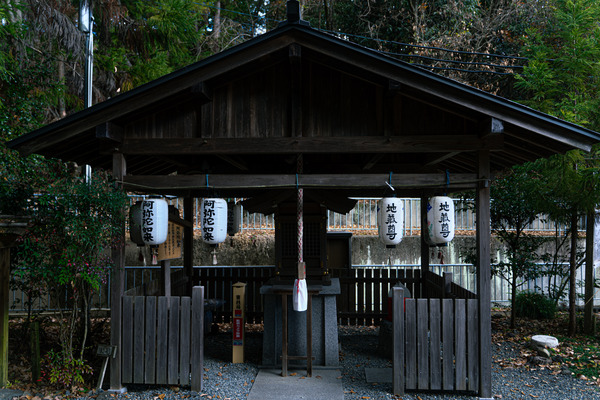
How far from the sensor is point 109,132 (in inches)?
257

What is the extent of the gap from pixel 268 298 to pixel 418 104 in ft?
14.3

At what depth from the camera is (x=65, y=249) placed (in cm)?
628

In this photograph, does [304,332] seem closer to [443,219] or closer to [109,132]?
[443,219]

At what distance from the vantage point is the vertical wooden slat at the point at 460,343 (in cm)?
648

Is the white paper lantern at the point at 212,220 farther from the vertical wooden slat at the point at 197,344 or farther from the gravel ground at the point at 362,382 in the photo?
the gravel ground at the point at 362,382

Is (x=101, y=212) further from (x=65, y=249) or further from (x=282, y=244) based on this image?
(x=282, y=244)

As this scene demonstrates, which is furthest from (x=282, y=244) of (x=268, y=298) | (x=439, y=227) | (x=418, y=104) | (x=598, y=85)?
(x=598, y=85)

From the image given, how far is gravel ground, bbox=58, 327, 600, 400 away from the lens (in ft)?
21.4

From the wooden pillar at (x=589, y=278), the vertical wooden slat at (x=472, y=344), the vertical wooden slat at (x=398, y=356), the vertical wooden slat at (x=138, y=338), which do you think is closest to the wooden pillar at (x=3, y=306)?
the vertical wooden slat at (x=138, y=338)

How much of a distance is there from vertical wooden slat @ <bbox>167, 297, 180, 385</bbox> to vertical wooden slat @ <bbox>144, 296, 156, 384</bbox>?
25 centimetres

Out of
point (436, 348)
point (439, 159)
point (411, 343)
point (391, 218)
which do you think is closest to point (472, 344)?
point (436, 348)

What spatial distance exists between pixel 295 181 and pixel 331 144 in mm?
813

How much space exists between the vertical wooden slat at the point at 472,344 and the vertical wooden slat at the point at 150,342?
190 inches

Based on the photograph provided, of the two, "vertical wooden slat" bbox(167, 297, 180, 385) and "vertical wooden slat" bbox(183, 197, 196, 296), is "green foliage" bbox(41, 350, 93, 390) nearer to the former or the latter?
"vertical wooden slat" bbox(167, 297, 180, 385)
